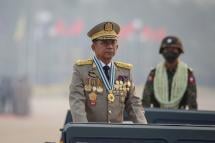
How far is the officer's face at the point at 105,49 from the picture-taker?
566 cm

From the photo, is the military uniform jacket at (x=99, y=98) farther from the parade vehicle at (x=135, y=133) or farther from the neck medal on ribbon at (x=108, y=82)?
the parade vehicle at (x=135, y=133)

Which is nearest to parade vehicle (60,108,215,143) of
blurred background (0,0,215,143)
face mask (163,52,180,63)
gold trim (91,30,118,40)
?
gold trim (91,30,118,40)

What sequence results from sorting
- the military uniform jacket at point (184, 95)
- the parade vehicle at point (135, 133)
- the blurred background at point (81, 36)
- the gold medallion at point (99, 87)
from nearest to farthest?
the parade vehicle at point (135, 133) → the gold medallion at point (99, 87) → the military uniform jacket at point (184, 95) → the blurred background at point (81, 36)

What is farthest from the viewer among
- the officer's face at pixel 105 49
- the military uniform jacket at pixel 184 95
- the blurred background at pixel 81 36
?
the blurred background at pixel 81 36

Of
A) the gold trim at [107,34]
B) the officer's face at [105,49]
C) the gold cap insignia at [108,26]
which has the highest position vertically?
the gold cap insignia at [108,26]

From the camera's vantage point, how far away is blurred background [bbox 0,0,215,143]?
116 ft

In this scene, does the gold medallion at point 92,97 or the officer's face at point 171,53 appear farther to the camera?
the officer's face at point 171,53

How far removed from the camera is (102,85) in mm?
5773

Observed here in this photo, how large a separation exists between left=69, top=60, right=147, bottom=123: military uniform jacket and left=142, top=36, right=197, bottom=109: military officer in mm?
2308

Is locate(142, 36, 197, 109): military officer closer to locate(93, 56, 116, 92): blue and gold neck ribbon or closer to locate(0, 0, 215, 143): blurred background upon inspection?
locate(93, 56, 116, 92): blue and gold neck ribbon

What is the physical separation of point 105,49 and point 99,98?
0.33m

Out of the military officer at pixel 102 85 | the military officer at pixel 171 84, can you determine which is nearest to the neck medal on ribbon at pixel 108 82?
the military officer at pixel 102 85

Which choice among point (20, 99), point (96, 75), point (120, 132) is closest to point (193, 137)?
point (120, 132)

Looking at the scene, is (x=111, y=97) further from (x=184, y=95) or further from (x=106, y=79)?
(x=184, y=95)
